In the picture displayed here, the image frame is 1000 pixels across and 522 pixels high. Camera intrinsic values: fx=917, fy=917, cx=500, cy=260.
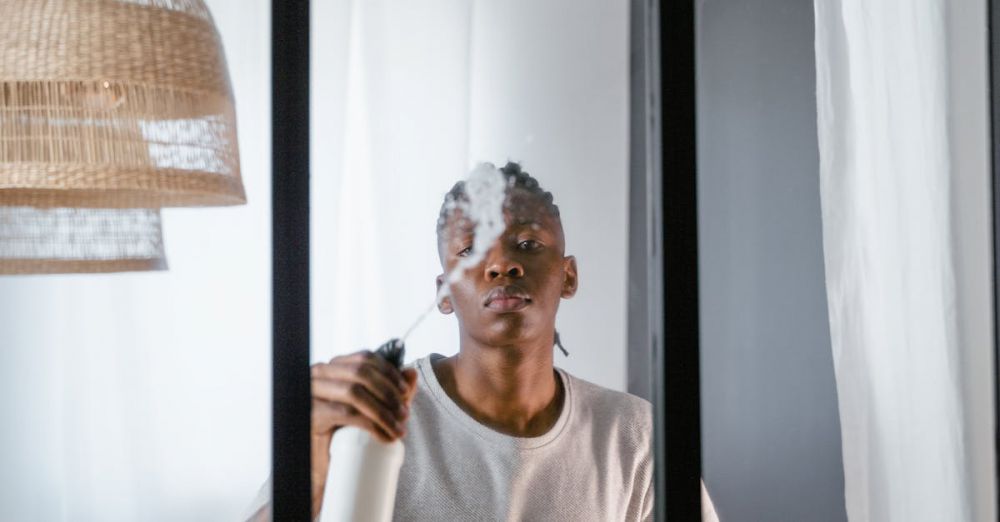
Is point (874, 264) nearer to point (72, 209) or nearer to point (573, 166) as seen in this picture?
point (573, 166)

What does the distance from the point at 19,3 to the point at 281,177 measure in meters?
0.23

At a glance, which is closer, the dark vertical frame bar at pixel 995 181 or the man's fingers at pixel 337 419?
the man's fingers at pixel 337 419

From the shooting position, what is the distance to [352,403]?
2.51 feet

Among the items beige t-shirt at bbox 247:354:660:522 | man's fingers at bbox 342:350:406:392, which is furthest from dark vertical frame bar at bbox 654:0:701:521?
man's fingers at bbox 342:350:406:392

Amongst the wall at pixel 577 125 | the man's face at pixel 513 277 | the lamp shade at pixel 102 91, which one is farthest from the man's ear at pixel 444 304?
the lamp shade at pixel 102 91

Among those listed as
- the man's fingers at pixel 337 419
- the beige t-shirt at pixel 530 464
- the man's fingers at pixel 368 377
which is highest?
the man's fingers at pixel 368 377

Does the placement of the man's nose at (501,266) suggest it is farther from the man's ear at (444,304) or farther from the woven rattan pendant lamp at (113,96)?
the woven rattan pendant lamp at (113,96)

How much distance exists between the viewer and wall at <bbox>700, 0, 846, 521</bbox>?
2.90 ft

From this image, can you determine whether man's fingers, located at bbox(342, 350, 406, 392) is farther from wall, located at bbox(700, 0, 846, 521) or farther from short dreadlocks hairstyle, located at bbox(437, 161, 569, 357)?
wall, located at bbox(700, 0, 846, 521)

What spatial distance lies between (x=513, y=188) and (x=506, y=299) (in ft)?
0.32

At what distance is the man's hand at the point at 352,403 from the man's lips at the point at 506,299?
4.1 inches

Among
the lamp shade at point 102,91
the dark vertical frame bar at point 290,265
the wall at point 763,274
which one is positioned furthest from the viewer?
the wall at point 763,274

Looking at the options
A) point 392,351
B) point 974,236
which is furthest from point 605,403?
point 974,236

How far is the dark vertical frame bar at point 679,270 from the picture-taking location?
831mm
